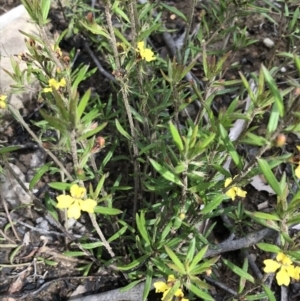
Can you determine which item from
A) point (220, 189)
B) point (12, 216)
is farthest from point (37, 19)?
point (12, 216)

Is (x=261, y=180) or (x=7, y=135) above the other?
(x=7, y=135)

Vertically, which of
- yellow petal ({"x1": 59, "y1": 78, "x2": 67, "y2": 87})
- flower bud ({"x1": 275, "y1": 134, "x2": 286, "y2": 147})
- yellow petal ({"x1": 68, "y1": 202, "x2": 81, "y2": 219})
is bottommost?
yellow petal ({"x1": 68, "y1": 202, "x2": 81, "y2": 219})

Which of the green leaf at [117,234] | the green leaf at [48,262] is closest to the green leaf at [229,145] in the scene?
the green leaf at [117,234]

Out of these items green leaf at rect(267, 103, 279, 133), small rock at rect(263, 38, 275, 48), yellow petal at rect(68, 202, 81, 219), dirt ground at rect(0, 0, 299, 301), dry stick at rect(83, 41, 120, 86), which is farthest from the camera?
small rock at rect(263, 38, 275, 48)

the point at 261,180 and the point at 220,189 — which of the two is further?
the point at 261,180

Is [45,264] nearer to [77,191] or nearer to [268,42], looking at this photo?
[77,191]

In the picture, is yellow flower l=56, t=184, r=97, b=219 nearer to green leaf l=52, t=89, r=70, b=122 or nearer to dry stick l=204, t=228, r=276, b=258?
green leaf l=52, t=89, r=70, b=122

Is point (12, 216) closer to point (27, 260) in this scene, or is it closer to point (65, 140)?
point (27, 260)

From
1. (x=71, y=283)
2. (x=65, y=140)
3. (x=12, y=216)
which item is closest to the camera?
(x=65, y=140)

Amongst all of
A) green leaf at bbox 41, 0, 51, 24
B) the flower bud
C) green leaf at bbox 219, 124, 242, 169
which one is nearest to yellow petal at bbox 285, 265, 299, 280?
green leaf at bbox 219, 124, 242, 169
